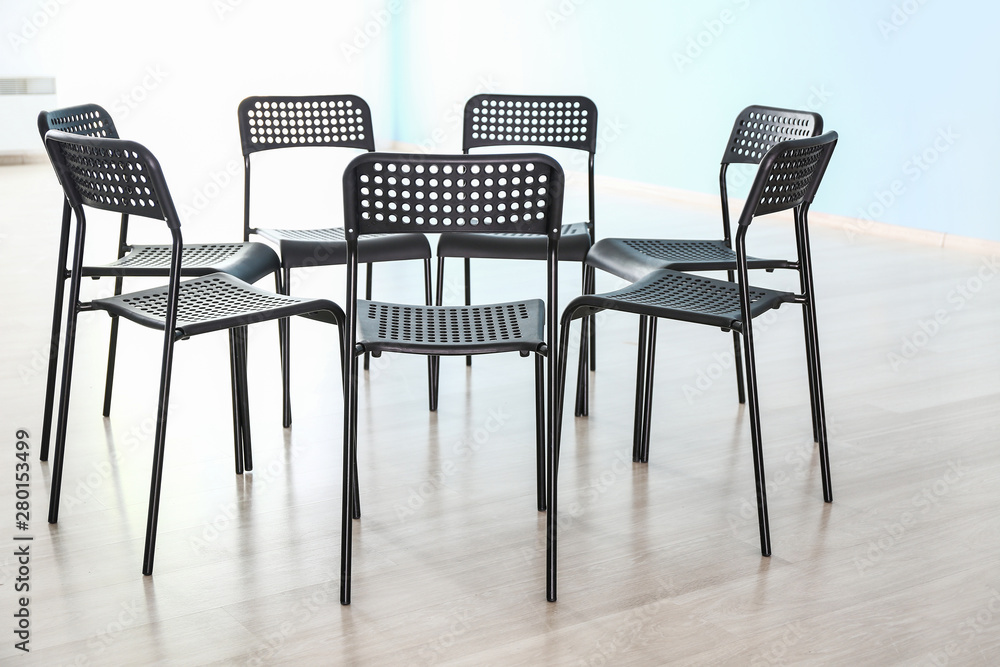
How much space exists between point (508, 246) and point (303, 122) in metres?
0.67

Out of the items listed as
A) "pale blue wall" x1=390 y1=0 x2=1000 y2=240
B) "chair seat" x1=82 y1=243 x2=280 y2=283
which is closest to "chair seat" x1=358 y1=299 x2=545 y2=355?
"chair seat" x1=82 y1=243 x2=280 y2=283

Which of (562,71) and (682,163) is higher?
(562,71)

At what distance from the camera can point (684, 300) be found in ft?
7.14

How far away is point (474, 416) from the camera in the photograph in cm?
280

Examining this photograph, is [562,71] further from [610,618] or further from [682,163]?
[610,618]

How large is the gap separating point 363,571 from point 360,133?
1.43m

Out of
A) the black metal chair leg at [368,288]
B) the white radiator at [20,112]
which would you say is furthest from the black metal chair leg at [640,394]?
the white radiator at [20,112]

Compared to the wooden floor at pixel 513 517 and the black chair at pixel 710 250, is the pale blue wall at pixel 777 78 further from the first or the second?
the black chair at pixel 710 250

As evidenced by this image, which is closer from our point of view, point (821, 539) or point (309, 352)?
point (821, 539)

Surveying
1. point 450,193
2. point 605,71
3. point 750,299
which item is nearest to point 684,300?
point 750,299

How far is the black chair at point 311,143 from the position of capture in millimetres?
2707

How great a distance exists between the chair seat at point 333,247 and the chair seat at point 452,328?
58 cm

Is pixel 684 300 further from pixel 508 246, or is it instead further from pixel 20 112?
pixel 20 112

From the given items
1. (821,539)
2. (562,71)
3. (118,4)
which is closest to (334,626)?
(821,539)
